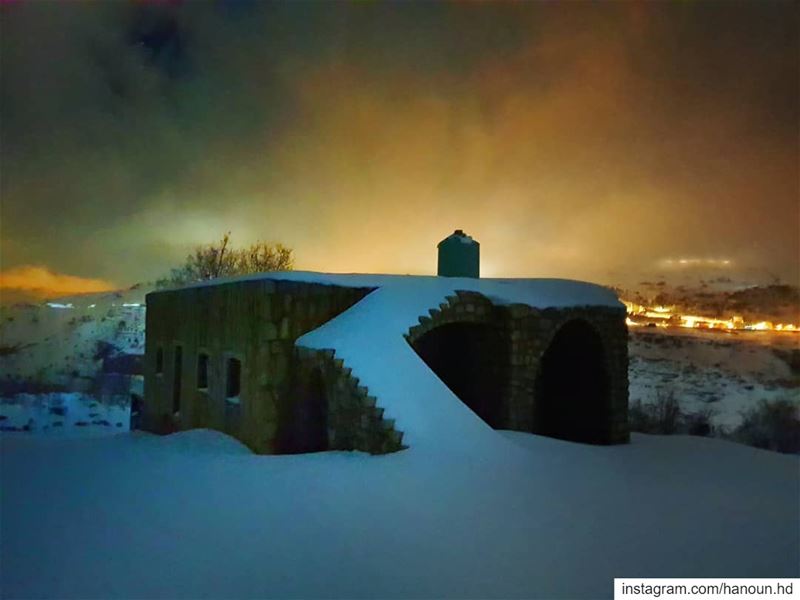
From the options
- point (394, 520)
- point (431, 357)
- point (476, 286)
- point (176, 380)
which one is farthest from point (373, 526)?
point (176, 380)

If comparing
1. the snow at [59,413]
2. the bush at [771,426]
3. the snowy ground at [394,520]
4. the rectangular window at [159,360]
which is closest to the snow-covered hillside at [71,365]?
the snow at [59,413]

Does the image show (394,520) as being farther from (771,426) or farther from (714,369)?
(714,369)

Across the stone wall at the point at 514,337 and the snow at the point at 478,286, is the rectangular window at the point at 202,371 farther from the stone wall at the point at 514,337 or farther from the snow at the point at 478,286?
the stone wall at the point at 514,337

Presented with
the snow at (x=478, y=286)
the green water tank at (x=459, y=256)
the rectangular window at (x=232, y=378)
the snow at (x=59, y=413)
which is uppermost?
the green water tank at (x=459, y=256)

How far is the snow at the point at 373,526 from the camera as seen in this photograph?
9.54 feet

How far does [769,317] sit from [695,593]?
18.3 m

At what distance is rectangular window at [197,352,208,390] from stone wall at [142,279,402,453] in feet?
0.31

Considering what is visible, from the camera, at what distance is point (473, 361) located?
9.58 m

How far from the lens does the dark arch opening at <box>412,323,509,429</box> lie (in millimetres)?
9041

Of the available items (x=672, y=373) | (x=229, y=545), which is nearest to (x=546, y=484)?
(x=229, y=545)

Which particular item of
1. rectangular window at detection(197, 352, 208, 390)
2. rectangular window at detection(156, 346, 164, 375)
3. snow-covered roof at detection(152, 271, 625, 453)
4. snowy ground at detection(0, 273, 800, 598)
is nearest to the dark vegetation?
snow-covered roof at detection(152, 271, 625, 453)

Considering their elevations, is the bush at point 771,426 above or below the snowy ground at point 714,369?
below

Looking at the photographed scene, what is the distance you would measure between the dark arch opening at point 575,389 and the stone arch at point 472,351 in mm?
1418

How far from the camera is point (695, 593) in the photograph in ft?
10.0
